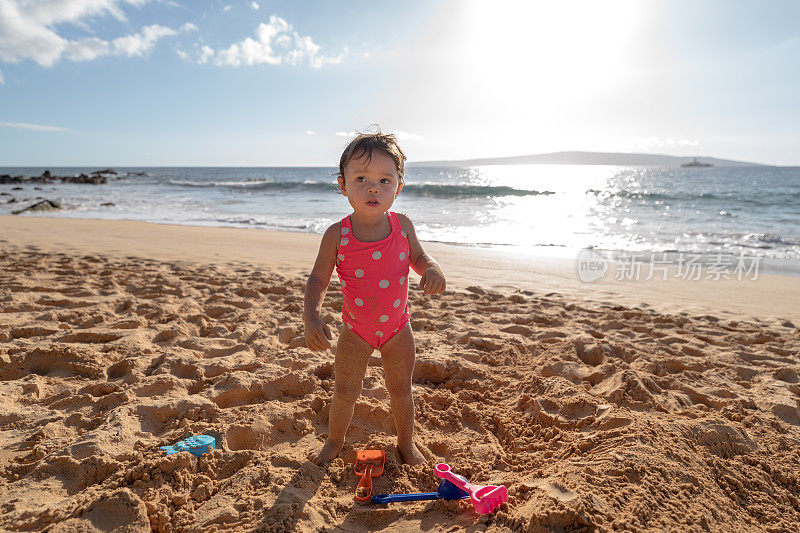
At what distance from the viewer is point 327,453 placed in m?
2.20

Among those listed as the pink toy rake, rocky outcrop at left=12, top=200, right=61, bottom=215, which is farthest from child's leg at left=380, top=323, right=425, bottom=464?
rocky outcrop at left=12, top=200, right=61, bottom=215

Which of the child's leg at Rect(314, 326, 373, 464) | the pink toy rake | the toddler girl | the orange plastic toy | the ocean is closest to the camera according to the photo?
the pink toy rake

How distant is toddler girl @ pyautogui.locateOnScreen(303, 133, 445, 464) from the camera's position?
2.02m

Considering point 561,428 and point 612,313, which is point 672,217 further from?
point 561,428

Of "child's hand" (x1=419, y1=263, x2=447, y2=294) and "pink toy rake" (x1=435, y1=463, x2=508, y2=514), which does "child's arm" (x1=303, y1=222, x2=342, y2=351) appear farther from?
"pink toy rake" (x1=435, y1=463, x2=508, y2=514)

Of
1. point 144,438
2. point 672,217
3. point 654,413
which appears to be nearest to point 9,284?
point 144,438

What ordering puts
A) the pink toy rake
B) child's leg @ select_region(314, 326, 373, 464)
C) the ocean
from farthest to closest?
the ocean, child's leg @ select_region(314, 326, 373, 464), the pink toy rake

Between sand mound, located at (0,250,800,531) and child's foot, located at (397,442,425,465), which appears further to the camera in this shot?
child's foot, located at (397,442,425,465)

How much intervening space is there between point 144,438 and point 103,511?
0.63 metres

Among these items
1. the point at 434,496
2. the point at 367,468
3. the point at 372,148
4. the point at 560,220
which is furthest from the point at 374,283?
the point at 560,220

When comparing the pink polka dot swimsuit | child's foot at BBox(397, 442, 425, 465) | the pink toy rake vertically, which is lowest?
child's foot at BBox(397, 442, 425, 465)

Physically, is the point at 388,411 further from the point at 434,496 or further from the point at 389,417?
the point at 434,496

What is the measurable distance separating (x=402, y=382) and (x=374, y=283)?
0.50 meters

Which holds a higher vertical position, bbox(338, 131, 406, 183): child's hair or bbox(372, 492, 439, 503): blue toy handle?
bbox(338, 131, 406, 183): child's hair
